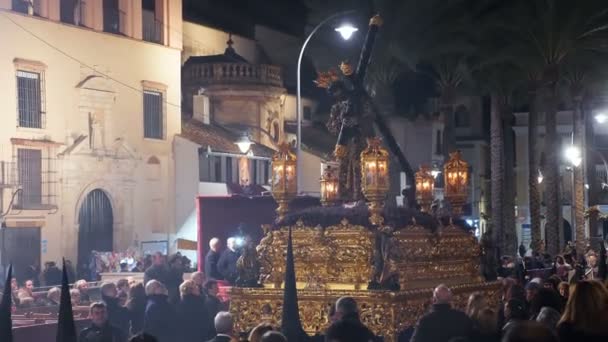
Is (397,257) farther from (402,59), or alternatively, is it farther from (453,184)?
(402,59)

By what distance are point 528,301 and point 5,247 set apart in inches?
857

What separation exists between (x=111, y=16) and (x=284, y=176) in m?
24.0

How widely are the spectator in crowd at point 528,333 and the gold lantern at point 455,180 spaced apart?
1158 centimetres

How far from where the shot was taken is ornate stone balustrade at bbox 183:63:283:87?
50062 mm

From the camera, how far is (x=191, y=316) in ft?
50.6

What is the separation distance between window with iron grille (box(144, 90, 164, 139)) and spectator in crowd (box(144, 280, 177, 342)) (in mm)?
26657

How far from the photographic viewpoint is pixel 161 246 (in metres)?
40.4

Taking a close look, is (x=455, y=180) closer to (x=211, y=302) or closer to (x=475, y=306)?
(x=211, y=302)

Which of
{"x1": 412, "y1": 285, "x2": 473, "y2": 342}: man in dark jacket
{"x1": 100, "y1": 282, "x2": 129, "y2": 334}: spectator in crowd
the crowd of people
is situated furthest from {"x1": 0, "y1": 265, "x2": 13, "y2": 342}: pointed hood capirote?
{"x1": 100, "y1": 282, "x2": 129, "y2": 334}: spectator in crowd

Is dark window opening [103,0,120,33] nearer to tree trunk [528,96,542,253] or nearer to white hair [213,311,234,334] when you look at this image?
tree trunk [528,96,542,253]

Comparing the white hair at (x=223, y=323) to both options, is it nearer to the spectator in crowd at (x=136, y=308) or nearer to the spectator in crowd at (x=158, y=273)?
the spectator in crowd at (x=136, y=308)

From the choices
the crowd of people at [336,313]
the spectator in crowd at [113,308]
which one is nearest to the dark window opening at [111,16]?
the crowd of people at [336,313]

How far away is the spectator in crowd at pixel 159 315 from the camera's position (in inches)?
→ 597

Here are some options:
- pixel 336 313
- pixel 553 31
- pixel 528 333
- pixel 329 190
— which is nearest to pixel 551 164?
pixel 553 31
